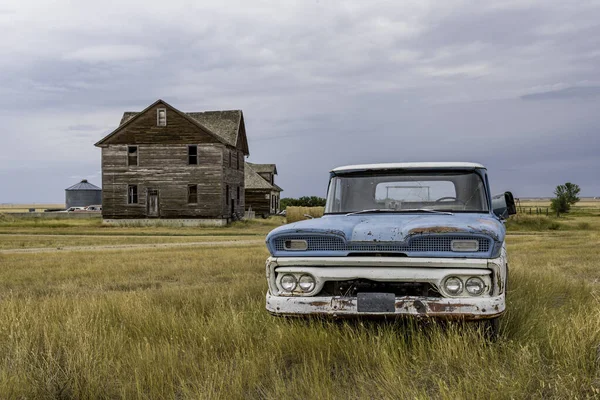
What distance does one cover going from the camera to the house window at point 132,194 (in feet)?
119

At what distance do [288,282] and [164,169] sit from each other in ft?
105

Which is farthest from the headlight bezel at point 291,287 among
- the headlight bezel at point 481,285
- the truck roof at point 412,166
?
the truck roof at point 412,166

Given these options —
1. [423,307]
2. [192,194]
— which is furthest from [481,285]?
[192,194]

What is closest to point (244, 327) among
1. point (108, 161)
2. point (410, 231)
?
point (410, 231)

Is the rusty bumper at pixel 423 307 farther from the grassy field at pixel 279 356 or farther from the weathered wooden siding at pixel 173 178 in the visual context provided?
the weathered wooden siding at pixel 173 178

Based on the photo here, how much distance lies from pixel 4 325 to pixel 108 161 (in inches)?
1271

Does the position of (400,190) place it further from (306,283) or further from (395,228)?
(306,283)

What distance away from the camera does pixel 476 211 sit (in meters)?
6.02

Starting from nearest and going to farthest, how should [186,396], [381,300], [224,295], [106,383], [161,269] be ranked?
[186,396] < [106,383] < [381,300] < [224,295] < [161,269]

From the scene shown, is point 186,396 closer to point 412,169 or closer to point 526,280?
point 412,169

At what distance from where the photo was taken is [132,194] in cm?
3647

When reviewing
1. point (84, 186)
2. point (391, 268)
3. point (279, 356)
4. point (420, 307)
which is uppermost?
point (84, 186)

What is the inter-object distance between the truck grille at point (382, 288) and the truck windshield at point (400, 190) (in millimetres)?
1451

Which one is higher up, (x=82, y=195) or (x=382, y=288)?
(x=82, y=195)
